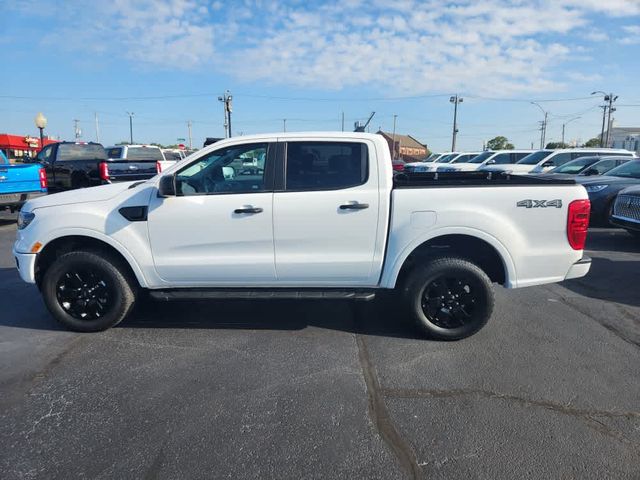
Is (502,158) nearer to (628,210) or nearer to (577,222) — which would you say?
(628,210)

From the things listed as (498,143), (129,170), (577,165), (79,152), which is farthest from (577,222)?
(498,143)

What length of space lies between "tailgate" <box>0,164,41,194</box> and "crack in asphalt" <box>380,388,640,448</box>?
9.78 meters

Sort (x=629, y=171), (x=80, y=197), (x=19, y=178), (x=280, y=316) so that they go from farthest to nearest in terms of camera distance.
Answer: (x=629, y=171), (x=19, y=178), (x=280, y=316), (x=80, y=197)

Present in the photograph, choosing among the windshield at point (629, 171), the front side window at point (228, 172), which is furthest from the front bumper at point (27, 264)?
the windshield at point (629, 171)

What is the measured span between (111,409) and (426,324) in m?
2.67

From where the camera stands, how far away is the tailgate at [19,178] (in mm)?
9680

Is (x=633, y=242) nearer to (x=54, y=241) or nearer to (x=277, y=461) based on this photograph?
(x=277, y=461)

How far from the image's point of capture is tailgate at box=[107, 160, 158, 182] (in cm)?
1218

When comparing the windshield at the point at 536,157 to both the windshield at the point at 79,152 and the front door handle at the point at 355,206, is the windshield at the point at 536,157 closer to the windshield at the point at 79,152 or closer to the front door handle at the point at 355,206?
the windshield at the point at 79,152

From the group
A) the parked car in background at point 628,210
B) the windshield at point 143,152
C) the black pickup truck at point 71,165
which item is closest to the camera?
the parked car in background at point 628,210

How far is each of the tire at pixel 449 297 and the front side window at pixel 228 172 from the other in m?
1.69

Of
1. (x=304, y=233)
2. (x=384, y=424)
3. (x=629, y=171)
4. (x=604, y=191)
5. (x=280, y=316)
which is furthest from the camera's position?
(x=629, y=171)

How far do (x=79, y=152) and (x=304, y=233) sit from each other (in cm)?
1324

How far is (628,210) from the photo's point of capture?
801 cm
